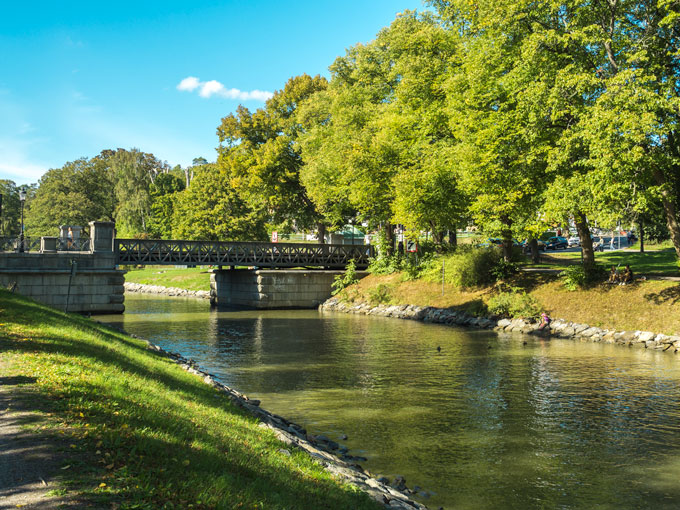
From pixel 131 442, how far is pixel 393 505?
11.0 feet

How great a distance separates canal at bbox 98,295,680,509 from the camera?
362 inches

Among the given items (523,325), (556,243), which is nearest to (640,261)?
(523,325)

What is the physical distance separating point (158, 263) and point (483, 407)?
103ft

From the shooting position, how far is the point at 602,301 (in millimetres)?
27047

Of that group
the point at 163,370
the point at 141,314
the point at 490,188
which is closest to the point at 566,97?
the point at 490,188

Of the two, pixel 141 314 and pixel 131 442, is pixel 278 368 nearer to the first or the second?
pixel 131 442

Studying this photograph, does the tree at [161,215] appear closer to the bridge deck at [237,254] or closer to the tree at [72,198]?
the tree at [72,198]

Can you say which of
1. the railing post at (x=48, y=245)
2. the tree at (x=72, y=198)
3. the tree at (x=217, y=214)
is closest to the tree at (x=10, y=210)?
the tree at (x=72, y=198)

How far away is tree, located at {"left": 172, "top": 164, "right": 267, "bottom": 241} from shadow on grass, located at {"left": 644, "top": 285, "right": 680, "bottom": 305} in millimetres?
42022

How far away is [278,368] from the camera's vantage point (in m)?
19.1

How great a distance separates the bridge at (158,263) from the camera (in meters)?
32.3

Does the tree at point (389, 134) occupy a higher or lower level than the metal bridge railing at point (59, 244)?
higher

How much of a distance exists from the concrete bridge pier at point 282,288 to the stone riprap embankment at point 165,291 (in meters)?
10.5

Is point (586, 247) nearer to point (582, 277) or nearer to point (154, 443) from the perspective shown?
point (582, 277)
